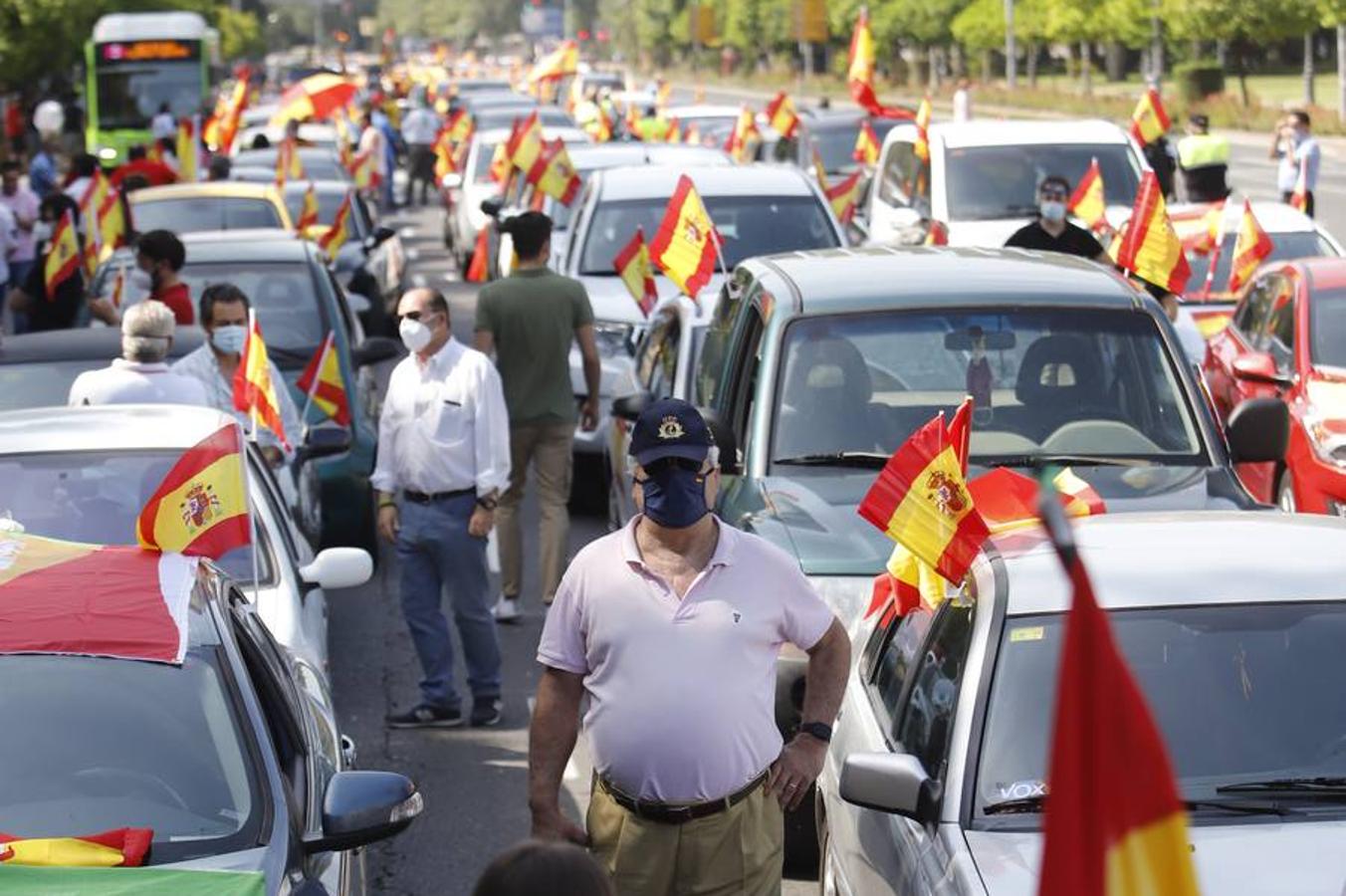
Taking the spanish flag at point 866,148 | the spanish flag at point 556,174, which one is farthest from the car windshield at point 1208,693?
the spanish flag at point 866,148

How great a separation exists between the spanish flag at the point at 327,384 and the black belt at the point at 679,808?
267 inches

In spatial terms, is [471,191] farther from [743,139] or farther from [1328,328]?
[1328,328]

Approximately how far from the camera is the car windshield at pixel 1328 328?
12500 mm

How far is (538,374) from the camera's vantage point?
37.9ft

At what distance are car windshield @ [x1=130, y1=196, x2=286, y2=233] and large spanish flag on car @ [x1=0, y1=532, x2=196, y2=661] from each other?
42.5 feet

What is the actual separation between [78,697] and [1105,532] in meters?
2.39

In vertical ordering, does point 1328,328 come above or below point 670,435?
below

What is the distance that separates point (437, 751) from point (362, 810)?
14.2 feet

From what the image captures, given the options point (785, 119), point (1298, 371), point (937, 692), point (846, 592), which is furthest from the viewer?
point (785, 119)

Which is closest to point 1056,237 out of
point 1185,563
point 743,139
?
point 1185,563

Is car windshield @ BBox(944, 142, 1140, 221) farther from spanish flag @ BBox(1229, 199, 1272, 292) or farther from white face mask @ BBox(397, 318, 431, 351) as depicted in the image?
white face mask @ BBox(397, 318, 431, 351)

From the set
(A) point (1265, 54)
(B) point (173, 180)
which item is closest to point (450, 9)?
(A) point (1265, 54)

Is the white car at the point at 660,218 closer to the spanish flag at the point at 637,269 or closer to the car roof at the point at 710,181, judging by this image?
the car roof at the point at 710,181

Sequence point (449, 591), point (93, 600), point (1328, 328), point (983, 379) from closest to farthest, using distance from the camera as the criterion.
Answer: point (93, 600)
point (983, 379)
point (449, 591)
point (1328, 328)
